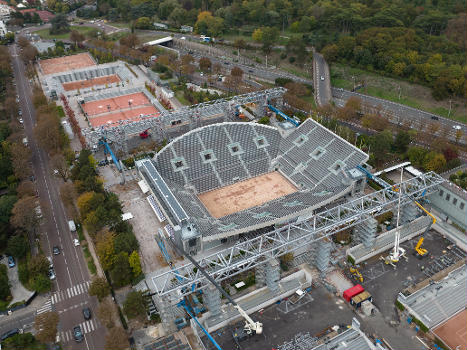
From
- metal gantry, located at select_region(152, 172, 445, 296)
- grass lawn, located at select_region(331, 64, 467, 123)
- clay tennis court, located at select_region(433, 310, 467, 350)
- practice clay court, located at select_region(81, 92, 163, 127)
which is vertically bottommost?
practice clay court, located at select_region(81, 92, 163, 127)

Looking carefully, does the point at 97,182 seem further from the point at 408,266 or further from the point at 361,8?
the point at 361,8

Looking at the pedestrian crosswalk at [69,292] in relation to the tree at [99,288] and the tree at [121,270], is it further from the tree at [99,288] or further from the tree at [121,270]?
the tree at [121,270]

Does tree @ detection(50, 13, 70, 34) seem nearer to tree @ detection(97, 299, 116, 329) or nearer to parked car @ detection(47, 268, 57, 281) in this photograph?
parked car @ detection(47, 268, 57, 281)

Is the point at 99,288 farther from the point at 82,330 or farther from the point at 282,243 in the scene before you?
the point at 282,243

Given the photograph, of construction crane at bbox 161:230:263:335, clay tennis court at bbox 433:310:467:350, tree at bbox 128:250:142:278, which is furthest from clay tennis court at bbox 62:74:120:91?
clay tennis court at bbox 433:310:467:350

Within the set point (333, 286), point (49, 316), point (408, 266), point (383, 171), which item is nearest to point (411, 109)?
point (383, 171)
